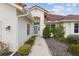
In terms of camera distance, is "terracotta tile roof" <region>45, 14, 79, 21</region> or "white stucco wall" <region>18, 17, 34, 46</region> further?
"white stucco wall" <region>18, 17, 34, 46</region>

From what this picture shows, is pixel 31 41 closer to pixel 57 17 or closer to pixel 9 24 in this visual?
pixel 9 24

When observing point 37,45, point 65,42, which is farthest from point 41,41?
point 65,42

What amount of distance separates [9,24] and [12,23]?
0.08m

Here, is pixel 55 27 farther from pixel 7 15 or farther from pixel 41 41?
pixel 7 15

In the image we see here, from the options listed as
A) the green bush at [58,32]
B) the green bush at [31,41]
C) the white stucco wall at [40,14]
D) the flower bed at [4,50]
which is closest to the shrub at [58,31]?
the green bush at [58,32]

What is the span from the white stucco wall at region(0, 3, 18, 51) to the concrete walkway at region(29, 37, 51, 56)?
0.50m

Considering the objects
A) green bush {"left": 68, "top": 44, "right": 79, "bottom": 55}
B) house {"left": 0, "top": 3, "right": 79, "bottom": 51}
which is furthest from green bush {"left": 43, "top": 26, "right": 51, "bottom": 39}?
green bush {"left": 68, "top": 44, "right": 79, "bottom": 55}

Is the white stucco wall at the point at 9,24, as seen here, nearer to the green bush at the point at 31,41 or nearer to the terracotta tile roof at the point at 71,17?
the green bush at the point at 31,41

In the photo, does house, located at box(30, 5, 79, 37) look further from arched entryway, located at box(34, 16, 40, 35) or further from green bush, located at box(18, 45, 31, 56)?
green bush, located at box(18, 45, 31, 56)

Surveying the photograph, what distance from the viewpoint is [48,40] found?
743 cm

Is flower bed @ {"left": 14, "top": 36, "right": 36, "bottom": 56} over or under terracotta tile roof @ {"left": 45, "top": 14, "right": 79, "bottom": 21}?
under

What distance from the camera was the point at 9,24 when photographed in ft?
24.5

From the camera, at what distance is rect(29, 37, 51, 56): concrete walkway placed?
24.0ft

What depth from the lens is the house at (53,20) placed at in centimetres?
731
